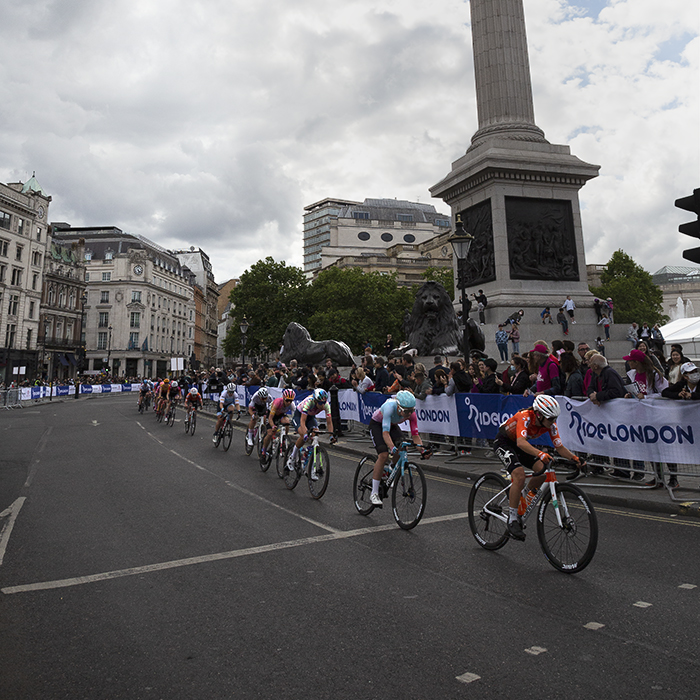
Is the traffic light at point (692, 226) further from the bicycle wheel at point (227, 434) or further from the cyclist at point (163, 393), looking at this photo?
the cyclist at point (163, 393)

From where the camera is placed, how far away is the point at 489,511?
6402 mm

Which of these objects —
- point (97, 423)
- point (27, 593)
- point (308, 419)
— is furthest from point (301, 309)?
point (27, 593)

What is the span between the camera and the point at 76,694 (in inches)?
135

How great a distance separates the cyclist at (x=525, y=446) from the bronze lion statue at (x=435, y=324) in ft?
46.2

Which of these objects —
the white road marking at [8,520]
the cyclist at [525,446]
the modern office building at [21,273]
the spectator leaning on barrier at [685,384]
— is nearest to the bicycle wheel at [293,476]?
the white road marking at [8,520]

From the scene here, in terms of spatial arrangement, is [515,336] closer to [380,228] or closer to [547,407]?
[547,407]

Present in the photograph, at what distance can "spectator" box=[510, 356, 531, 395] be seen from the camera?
11148mm

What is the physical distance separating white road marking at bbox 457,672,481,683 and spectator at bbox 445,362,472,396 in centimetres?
930

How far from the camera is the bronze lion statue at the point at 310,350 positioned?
2703cm

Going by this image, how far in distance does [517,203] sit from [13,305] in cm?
6383

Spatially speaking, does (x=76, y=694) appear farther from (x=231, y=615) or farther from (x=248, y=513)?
(x=248, y=513)

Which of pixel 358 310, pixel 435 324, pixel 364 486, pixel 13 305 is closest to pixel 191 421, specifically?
pixel 435 324

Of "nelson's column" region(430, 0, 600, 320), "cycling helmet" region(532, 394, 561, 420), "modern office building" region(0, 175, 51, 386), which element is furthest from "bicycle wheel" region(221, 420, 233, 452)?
"modern office building" region(0, 175, 51, 386)

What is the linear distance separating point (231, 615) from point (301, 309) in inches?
2400
